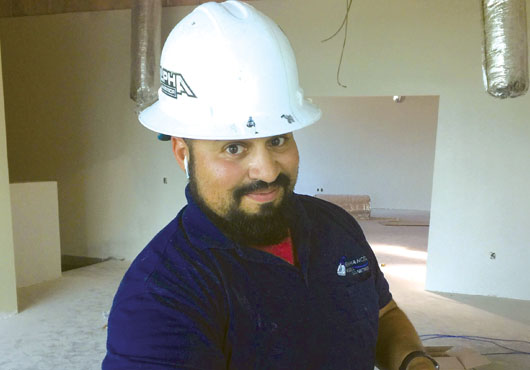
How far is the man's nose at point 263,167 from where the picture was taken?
0.88 metres

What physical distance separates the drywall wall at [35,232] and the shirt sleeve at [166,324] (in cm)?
433

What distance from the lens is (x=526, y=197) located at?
428cm

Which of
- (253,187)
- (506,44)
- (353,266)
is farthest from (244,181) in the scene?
(506,44)

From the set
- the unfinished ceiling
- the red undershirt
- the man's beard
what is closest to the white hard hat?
the man's beard

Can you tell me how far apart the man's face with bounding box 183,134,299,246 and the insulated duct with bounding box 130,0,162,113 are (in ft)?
11.7

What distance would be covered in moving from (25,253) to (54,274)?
1.44 feet

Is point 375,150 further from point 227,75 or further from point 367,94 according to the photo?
point 227,75

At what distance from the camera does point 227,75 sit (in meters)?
0.88

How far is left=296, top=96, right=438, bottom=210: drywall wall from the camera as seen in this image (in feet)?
30.6

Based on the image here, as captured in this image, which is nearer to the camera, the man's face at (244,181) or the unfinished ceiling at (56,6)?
the man's face at (244,181)

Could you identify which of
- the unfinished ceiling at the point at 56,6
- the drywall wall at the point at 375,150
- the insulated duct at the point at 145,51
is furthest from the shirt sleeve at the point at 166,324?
the drywall wall at the point at 375,150

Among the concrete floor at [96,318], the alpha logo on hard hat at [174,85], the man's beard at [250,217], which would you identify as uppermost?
the alpha logo on hard hat at [174,85]

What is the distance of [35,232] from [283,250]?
449cm

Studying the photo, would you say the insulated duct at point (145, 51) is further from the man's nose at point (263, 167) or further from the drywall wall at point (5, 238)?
the man's nose at point (263, 167)
